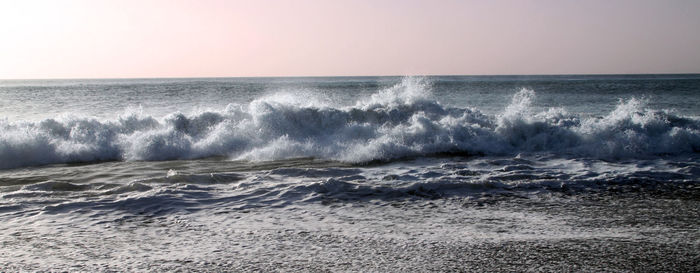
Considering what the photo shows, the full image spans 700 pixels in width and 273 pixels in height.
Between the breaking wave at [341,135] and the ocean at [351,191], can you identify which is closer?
the ocean at [351,191]

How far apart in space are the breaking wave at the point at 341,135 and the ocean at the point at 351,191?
0.14 ft

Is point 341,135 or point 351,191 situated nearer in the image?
point 351,191

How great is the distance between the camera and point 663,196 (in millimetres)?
5980

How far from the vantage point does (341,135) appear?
10.9 metres

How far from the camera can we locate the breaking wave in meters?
9.55

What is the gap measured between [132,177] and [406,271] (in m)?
5.31

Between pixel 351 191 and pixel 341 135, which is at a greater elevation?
pixel 341 135

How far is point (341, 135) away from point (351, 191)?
4731mm

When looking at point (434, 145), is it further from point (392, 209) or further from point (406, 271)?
point (406, 271)

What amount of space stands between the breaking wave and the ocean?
1.7 inches

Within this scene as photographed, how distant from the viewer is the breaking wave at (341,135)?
31.3ft

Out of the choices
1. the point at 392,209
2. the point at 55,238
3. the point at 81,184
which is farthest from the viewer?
the point at 81,184

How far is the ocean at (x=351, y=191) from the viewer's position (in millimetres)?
3965

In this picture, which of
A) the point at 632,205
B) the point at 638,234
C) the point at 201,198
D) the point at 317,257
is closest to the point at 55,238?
the point at 201,198
